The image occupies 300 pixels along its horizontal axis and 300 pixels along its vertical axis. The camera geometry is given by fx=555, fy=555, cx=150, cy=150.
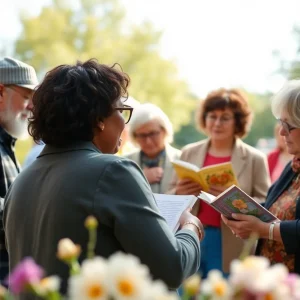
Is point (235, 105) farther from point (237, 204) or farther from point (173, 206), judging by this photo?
point (173, 206)

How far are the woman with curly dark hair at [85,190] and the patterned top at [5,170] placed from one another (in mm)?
1100

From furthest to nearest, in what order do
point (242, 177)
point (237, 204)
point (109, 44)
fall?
point (109, 44), point (242, 177), point (237, 204)

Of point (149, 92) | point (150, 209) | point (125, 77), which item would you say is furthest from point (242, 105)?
point (149, 92)

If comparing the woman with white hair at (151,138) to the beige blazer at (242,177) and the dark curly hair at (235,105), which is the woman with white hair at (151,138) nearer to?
the beige blazer at (242,177)

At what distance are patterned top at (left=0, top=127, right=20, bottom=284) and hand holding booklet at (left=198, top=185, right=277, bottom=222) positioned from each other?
1.11 m

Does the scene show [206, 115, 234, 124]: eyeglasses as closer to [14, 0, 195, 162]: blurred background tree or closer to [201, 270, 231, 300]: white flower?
[201, 270, 231, 300]: white flower

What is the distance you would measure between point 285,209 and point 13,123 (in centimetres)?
172

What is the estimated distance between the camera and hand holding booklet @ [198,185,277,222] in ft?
8.63

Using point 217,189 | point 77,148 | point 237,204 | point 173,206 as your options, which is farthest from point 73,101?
point 217,189

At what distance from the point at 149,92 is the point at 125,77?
23381 millimetres

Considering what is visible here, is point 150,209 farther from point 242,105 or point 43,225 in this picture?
point 242,105

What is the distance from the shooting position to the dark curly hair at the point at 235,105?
4562 millimetres

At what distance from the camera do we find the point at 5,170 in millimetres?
3117

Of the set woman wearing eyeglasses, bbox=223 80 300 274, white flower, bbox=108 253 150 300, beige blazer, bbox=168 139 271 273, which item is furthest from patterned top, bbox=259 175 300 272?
white flower, bbox=108 253 150 300
